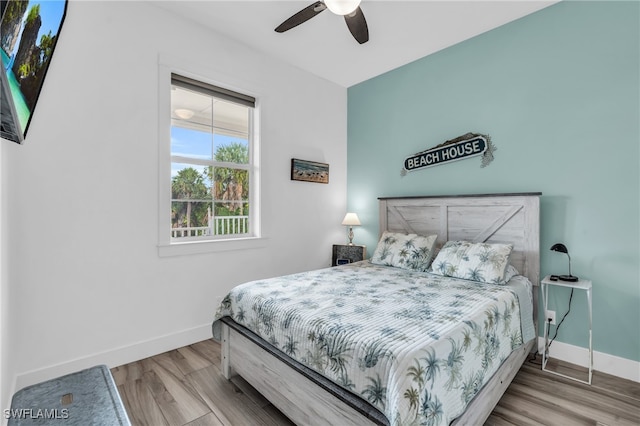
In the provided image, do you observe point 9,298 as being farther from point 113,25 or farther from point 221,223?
point 113,25

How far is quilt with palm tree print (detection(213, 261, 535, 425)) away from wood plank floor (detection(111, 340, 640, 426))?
1.08 feet

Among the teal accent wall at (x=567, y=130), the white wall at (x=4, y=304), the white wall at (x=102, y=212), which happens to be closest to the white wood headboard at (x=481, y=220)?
the teal accent wall at (x=567, y=130)

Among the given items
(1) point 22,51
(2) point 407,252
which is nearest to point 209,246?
(2) point 407,252

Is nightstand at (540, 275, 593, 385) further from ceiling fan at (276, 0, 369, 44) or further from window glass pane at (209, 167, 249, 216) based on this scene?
window glass pane at (209, 167, 249, 216)

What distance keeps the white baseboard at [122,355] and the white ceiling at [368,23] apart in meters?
2.83

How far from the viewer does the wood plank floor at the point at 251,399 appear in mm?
1761

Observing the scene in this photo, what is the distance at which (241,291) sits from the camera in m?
2.12

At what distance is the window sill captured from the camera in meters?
2.62

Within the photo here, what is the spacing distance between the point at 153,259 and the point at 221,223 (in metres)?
0.81

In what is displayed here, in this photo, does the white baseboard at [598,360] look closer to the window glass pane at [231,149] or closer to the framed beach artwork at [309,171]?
the framed beach artwork at [309,171]

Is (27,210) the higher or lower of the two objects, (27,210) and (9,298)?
the higher

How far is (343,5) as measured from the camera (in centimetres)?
179

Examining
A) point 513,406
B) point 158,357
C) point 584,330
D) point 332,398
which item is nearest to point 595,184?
point 584,330

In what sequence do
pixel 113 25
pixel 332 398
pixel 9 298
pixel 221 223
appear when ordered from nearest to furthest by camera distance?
pixel 332 398 < pixel 9 298 < pixel 113 25 < pixel 221 223
